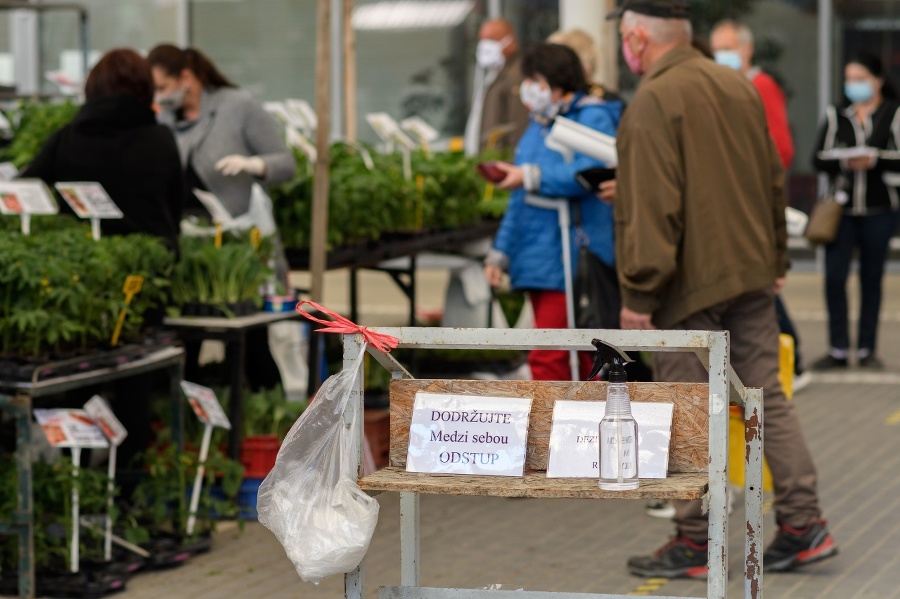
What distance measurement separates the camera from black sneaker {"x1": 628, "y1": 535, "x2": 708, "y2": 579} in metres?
5.31

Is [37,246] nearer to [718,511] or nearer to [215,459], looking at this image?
[215,459]

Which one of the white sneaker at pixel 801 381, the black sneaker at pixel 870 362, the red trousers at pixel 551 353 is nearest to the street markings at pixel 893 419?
the white sneaker at pixel 801 381

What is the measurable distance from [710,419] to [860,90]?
720 centimetres

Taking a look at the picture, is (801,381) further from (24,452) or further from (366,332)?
(366,332)

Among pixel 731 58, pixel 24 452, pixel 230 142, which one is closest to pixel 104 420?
pixel 24 452

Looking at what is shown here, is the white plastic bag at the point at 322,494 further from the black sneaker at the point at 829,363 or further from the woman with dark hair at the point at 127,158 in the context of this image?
the black sneaker at the point at 829,363

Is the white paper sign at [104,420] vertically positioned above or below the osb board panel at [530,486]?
below

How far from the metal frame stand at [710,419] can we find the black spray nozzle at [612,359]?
6 cm

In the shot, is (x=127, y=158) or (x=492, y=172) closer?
(x=127, y=158)

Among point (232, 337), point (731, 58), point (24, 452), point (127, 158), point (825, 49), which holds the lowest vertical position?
point (24, 452)

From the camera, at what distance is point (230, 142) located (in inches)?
284

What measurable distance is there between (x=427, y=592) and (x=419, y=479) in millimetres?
310

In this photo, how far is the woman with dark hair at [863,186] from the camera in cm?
987

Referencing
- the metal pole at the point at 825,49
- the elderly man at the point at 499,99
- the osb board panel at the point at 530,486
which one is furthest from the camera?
the metal pole at the point at 825,49
